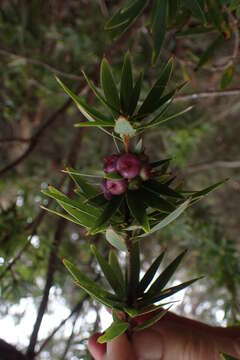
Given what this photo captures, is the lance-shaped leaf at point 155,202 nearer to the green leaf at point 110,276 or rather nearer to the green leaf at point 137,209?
the green leaf at point 137,209

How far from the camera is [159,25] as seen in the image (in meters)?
0.64

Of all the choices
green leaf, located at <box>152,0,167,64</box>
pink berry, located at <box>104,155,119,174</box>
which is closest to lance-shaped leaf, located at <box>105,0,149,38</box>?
green leaf, located at <box>152,0,167,64</box>

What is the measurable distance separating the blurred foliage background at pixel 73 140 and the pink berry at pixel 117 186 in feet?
1.18

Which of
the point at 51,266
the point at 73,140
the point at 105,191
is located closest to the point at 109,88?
the point at 105,191

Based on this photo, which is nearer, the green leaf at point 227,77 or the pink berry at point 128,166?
the pink berry at point 128,166

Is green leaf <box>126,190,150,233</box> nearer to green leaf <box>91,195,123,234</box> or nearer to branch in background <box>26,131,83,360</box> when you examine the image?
green leaf <box>91,195,123,234</box>

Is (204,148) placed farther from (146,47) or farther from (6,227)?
(6,227)

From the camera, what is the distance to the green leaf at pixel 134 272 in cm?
53

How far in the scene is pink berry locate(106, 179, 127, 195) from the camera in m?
0.47

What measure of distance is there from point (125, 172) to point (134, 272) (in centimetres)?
15

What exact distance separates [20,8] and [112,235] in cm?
138

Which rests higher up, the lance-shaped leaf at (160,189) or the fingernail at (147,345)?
the lance-shaped leaf at (160,189)

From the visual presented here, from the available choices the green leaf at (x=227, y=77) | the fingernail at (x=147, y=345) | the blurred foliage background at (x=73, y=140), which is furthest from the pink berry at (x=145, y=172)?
the green leaf at (x=227, y=77)

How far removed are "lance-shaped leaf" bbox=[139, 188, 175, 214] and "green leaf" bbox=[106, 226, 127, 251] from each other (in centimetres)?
5
